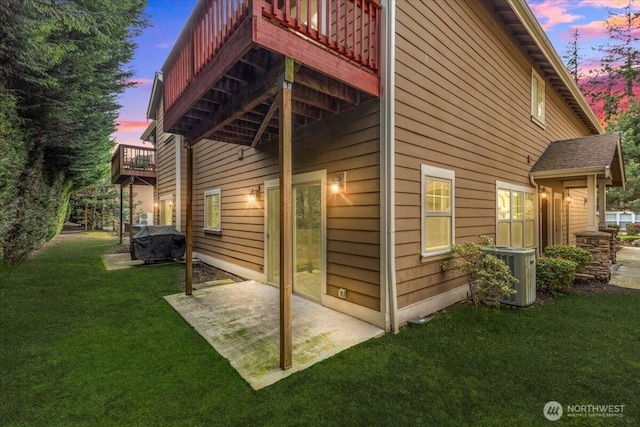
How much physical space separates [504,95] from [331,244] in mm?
5139

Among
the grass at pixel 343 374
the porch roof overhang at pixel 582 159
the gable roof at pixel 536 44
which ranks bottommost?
the grass at pixel 343 374

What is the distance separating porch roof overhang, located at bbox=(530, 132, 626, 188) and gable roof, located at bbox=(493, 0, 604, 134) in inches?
74.8

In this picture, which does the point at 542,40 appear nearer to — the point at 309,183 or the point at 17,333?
the point at 309,183

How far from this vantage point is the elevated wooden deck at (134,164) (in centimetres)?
1095

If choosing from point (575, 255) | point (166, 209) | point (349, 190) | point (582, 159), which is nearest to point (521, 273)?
point (575, 255)

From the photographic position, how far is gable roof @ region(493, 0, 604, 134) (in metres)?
5.56

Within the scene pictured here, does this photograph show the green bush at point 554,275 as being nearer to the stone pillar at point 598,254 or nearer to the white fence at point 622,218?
the stone pillar at point 598,254

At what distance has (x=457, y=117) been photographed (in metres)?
4.75

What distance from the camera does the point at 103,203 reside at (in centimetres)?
2183

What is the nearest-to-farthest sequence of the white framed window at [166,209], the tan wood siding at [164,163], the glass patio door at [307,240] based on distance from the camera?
the glass patio door at [307,240]
the tan wood siding at [164,163]
the white framed window at [166,209]

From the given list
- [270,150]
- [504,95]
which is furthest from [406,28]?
[504,95]

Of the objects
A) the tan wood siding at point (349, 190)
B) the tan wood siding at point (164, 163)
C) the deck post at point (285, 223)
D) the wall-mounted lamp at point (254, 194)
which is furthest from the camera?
the tan wood siding at point (164, 163)

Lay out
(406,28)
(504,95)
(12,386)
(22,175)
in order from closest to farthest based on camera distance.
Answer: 1. (12,386)
2. (406,28)
3. (504,95)
4. (22,175)

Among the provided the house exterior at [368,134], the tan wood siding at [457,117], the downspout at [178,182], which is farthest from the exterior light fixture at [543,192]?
the downspout at [178,182]
